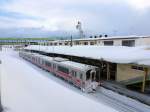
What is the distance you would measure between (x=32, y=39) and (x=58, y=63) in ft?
271

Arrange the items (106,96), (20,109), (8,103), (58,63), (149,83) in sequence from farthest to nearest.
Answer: (58,63) → (149,83) → (106,96) → (8,103) → (20,109)

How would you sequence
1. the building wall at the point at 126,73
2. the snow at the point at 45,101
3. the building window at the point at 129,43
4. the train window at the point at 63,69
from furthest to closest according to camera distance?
1. the building window at the point at 129,43
2. the train window at the point at 63,69
3. the building wall at the point at 126,73
4. the snow at the point at 45,101

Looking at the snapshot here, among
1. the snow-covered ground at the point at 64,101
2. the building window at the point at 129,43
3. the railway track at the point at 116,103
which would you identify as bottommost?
the railway track at the point at 116,103

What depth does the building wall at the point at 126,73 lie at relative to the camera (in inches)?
657

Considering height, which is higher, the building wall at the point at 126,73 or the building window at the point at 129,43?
the building window at the point at 129,43

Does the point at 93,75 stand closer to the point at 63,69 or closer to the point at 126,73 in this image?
the point at 126,73

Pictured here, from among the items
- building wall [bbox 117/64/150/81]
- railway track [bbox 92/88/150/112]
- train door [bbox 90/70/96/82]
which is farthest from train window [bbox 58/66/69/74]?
building wall [bbox 117/64/150/81]

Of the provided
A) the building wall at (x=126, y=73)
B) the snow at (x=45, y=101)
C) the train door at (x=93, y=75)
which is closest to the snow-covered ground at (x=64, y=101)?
the snow at (x=45, y=101)

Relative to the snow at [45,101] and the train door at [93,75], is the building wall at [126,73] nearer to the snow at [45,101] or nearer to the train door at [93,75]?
the train door at [93,75]

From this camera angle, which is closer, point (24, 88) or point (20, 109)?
point (20, 109)

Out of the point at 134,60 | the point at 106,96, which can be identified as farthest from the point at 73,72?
the point at 134,60

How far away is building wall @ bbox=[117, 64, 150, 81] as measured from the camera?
54.8 feet

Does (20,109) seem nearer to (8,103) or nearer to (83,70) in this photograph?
(8,103)

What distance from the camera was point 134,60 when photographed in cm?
1512
